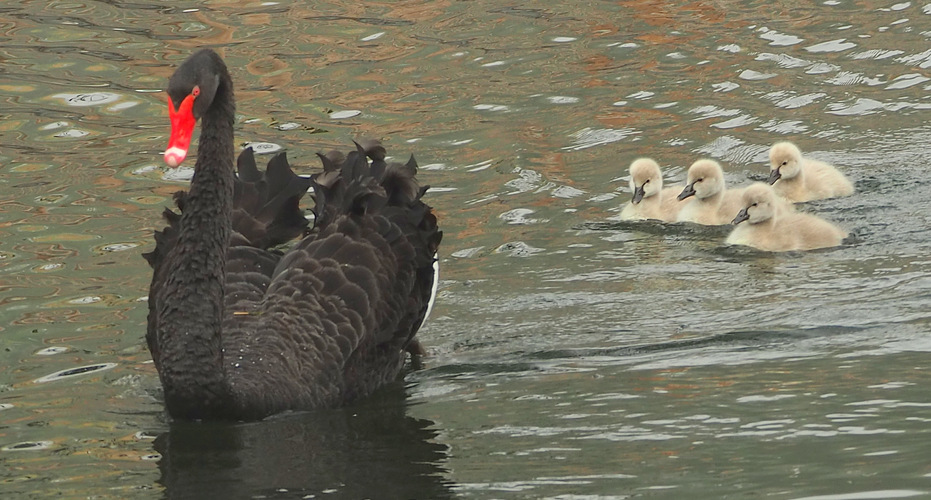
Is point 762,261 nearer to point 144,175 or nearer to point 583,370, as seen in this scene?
point 583,370

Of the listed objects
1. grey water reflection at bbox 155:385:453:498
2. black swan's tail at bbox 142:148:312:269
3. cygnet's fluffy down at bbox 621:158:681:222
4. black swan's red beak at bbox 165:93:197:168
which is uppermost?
black swan's red beak at bbox 165:93:197:168

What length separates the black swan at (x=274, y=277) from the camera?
15.6 feet

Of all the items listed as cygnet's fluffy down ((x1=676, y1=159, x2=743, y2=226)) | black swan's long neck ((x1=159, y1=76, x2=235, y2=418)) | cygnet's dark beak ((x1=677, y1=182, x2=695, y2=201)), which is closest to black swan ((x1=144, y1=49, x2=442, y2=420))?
black swan's long neck ((x1=159, y1=76, x2=235, y2=418))

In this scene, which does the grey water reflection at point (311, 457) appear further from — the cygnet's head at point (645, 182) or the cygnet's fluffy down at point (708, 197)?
the cygnet's fluffy down at point (708, 197)

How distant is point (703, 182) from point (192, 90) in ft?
10.7

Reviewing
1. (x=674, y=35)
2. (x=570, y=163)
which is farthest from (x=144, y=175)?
(x=674, y=35)

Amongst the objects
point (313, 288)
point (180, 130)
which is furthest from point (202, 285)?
point (180, 130)

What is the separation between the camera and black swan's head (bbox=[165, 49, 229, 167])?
14.7 ft

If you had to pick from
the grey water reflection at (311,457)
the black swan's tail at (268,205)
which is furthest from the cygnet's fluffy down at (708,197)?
the grey water reflection at (311,457)

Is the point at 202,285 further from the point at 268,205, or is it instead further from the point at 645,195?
the point at 645,195

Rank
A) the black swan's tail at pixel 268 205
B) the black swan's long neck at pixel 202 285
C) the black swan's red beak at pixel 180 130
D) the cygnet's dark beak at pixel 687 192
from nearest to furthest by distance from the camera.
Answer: the black swan's red beak at pixel 180 130, the black swan's long neck at pixel 202 285, the black swan's tail at pixel 268 205, the cygnet's dark beak at pixel 687 192

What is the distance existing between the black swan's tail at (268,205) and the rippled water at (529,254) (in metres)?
0.61

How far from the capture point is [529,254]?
6.66m

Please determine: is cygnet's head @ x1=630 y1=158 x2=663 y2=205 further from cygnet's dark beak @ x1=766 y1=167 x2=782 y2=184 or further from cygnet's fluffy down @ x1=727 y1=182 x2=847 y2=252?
cygnet's dark beak @ x1=766 y1=167 x2=782 y2=184
